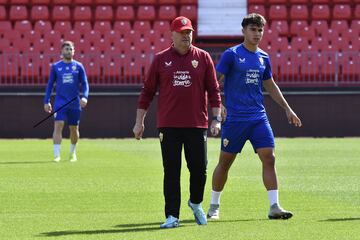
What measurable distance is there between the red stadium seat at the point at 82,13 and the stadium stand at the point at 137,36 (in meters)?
0.03

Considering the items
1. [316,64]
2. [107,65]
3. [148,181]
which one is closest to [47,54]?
[107,65]

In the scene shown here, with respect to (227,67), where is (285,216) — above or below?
below

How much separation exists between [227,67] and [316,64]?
1851 cm

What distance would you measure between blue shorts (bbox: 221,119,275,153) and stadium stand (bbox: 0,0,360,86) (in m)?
17.9

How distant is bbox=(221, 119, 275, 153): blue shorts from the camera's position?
436 inches

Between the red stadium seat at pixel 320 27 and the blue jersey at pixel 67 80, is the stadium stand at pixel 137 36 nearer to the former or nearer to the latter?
the red stadium seat at pixel 320 27

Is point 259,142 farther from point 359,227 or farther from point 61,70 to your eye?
Answer: point 61,70

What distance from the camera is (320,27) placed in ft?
108

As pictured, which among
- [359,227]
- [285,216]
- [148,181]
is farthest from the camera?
[148,181]

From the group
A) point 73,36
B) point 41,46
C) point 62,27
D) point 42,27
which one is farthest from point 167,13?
point 41,46

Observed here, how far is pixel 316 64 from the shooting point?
29.2 m

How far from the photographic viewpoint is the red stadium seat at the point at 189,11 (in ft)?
112

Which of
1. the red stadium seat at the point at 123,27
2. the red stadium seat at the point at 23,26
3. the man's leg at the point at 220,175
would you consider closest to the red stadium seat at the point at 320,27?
the red stadium seat at the point at 123,27

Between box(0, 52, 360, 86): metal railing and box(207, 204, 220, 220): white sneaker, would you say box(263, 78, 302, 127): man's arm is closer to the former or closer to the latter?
box(207, 204, 220, 220): white sneaker
